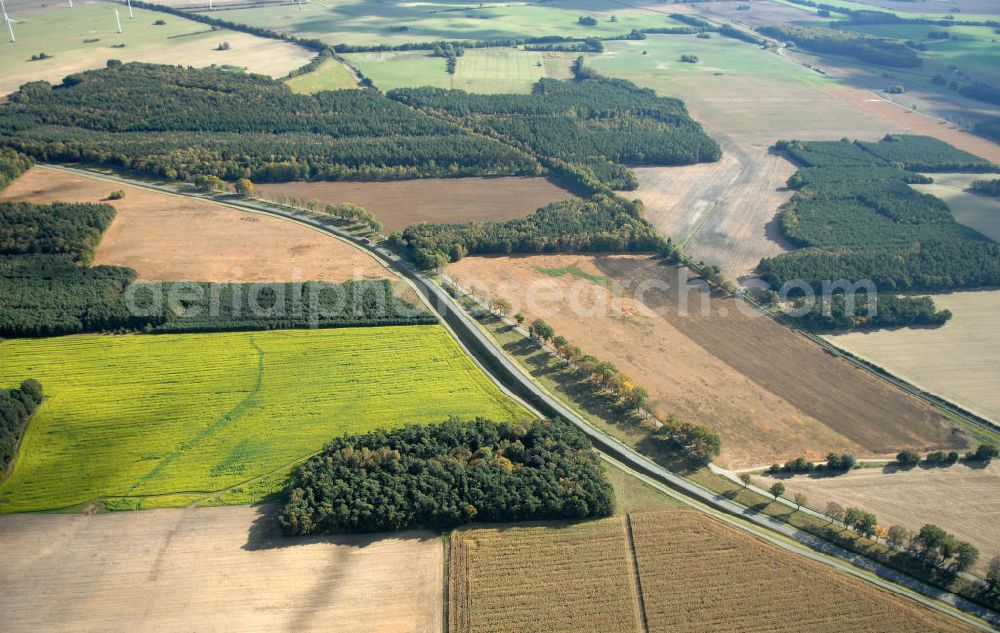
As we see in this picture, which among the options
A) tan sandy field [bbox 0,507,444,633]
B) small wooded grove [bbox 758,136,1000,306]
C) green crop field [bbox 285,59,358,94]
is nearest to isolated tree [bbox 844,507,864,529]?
tan sandy field [bbox 0,507,444,633]

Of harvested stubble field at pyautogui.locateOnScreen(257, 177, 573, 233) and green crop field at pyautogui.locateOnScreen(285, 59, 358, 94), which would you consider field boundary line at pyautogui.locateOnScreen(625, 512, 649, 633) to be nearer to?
harvested stubble field at pyautogui.locateOnScreen(257, 177, 573, 233)

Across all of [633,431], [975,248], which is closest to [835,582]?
[633,431]

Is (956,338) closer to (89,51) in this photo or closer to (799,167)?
(799,167)

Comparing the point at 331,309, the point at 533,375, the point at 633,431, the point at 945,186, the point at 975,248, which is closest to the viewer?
the point at 633,431

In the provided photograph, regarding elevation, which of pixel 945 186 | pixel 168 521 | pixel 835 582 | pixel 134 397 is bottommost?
pixel 835 582

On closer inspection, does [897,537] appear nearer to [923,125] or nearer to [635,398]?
[635,398]

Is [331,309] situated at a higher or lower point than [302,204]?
lower

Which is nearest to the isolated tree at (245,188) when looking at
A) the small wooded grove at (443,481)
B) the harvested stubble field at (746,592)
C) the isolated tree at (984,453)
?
the small wooded grove at (443,481)
